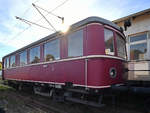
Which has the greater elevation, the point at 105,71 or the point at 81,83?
the point at 105,71

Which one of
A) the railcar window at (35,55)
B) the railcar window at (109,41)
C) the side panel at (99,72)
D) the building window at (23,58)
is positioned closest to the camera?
the side panel at (99,72)

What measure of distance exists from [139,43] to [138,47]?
223 mm

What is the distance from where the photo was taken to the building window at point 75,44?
445 cm

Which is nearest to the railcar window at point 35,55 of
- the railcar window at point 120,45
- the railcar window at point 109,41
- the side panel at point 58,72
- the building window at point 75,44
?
the side panel at point 58,72

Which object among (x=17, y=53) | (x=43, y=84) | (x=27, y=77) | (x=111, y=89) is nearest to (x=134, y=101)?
(x=111, y=89)

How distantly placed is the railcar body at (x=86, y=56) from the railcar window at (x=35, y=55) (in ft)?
2.26

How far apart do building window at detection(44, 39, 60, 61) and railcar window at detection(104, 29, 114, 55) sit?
1.85 meters

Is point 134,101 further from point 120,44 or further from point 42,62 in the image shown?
point 42,62

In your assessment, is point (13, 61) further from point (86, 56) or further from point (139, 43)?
point (139, 43)

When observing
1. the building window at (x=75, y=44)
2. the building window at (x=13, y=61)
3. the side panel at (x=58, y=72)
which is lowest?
the side panel at (x=58, y=72)

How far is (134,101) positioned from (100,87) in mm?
2956

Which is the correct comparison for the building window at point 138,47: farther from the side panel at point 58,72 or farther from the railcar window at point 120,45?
the side panel at point 58,72

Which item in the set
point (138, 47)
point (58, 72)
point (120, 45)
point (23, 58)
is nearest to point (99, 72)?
point (58, 72)

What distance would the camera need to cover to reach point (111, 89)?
13.7 feet
